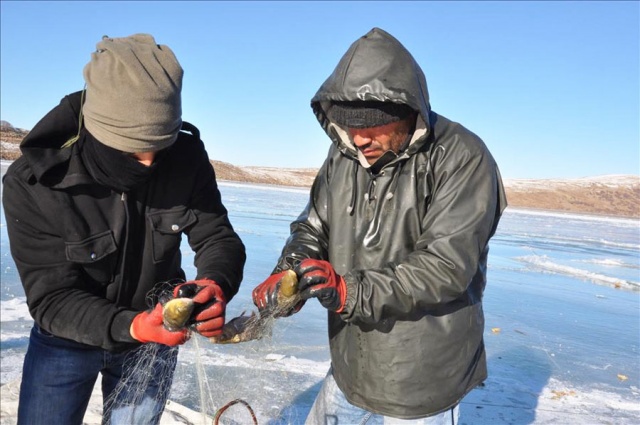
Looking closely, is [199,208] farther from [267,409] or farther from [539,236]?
[539,236]

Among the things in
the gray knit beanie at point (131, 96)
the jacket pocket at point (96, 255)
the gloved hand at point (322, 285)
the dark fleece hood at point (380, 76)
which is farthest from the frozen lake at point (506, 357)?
the dark fleece hood at point (380, 76)

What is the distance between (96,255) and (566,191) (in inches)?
2248

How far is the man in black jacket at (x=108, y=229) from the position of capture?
181 centimetres

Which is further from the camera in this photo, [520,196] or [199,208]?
[520,196]

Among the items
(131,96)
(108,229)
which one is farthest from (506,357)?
(131,96)

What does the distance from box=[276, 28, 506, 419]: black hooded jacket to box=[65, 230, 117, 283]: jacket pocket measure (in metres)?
0.69

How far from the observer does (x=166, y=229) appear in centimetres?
215

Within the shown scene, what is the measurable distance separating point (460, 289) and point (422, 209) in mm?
320

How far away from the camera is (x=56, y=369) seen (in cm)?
206

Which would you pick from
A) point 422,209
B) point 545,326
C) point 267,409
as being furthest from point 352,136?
point 545,326

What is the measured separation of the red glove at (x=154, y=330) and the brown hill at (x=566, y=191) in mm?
37038

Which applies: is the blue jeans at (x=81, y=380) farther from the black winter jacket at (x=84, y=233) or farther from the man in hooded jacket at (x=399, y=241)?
the man in hooded jacket at (x=399, y=241)

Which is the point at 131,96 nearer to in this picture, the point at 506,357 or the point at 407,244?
the point at 407,244

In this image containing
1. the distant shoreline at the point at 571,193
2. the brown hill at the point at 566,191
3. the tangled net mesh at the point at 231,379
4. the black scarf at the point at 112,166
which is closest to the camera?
the black scarf at the point at 112,166
